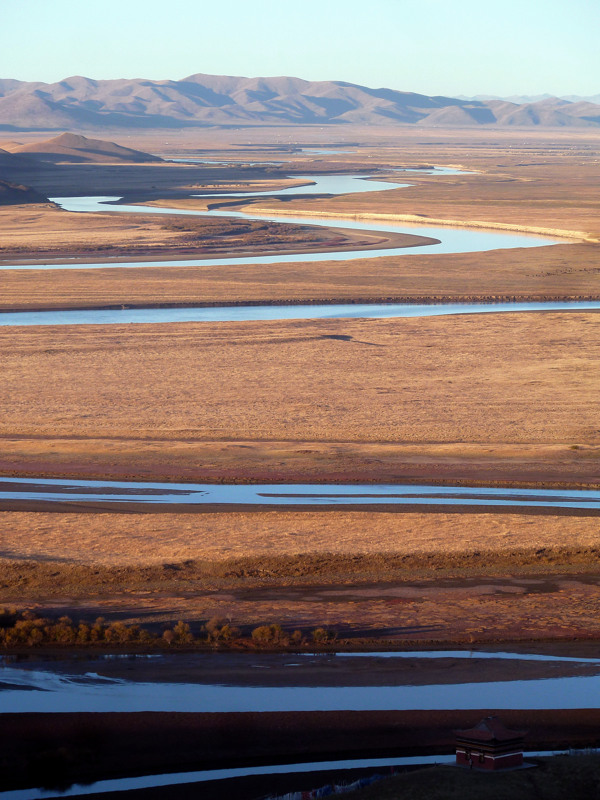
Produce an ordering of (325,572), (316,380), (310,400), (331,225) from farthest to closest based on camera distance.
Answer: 1. (331,225)
2. (316,380)
3. (310,400)
4. (325,572)

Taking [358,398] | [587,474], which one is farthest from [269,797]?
[358,398]

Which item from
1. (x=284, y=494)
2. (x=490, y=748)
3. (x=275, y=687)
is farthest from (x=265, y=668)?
(x=284, y=494)

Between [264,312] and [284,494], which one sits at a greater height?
[264,312]

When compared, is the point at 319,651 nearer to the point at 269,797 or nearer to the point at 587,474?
the point at 269,797

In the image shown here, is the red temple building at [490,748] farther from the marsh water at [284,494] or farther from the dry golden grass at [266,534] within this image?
the marsh water at [284,494]

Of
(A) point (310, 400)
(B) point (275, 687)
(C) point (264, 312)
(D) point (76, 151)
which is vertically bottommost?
(B) point (275, 687)

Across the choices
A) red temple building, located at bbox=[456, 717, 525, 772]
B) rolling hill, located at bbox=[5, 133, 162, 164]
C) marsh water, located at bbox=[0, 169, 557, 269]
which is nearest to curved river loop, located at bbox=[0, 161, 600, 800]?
red temple building, located at bbox=[456, 717, 525, 772]

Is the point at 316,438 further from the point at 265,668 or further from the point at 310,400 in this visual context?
the point at 265,668

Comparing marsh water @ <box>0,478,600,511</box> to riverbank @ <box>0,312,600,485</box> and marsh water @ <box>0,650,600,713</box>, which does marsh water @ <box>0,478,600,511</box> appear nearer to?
riverbank @ <box>0,312,600,485</box>
